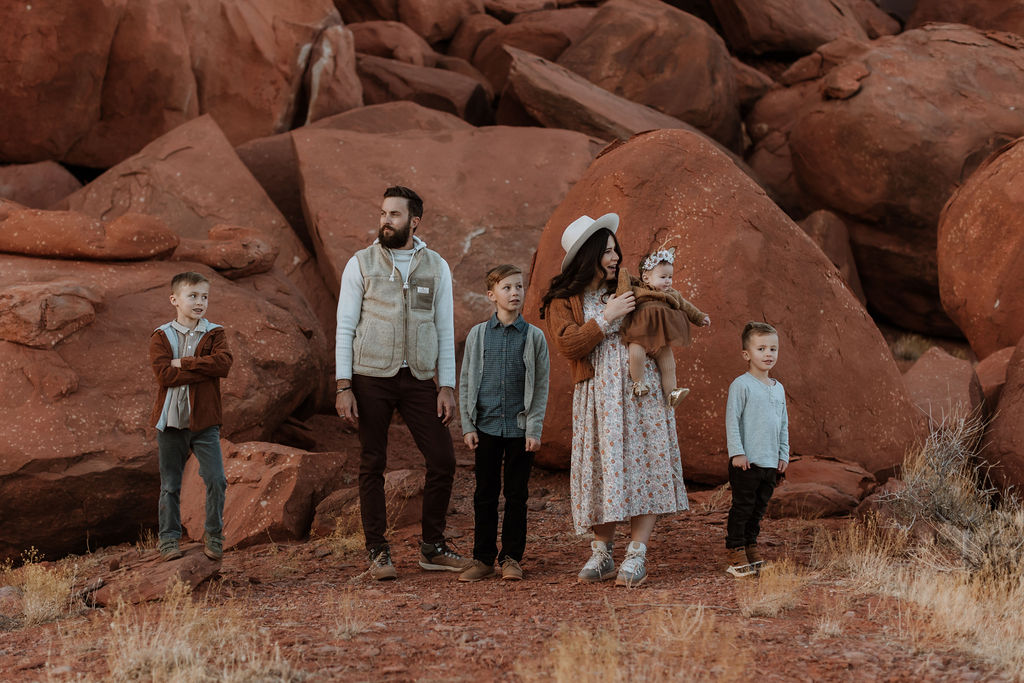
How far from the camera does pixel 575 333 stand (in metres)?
5.07

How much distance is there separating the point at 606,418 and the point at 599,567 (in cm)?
77

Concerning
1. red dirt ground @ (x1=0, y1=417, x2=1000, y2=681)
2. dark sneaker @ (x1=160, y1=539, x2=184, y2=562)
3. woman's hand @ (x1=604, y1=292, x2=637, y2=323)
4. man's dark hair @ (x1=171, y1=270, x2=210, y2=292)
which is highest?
man's dark hair @ (x1=171, y1=270, x2=210, y2=292)

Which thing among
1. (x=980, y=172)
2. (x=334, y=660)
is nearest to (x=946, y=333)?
(x=980, y=172)

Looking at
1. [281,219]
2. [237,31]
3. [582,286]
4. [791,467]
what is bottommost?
[791,467]

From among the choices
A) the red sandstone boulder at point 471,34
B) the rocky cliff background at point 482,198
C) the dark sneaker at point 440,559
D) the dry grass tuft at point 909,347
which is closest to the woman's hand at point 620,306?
the dark sneaker at point 440,559

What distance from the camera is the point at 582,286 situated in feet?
17.0

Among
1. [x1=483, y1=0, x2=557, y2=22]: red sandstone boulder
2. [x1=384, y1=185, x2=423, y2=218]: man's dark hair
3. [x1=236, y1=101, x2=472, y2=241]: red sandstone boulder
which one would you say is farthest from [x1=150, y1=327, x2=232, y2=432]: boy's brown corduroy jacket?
[x1=483, y1=0, x2=557, y2=22]: red sandstone boulder

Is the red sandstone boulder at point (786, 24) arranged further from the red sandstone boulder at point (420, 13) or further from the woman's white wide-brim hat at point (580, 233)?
the woman's white wide-brim hat at point (580, 233)

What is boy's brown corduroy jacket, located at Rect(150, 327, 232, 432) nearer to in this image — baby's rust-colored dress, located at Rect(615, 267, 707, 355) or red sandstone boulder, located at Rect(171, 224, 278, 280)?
baby's rust-colored dress, located at Rect(615, 267, 707, 355)

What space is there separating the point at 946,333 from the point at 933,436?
8.87m

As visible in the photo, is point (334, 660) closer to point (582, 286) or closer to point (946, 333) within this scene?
point (582, 286)

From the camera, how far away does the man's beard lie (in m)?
5.47

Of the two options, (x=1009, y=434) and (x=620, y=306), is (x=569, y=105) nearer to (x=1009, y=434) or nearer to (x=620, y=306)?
(x=1009, y=434)

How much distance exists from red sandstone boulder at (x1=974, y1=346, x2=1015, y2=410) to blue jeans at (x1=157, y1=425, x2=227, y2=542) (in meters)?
5.62
